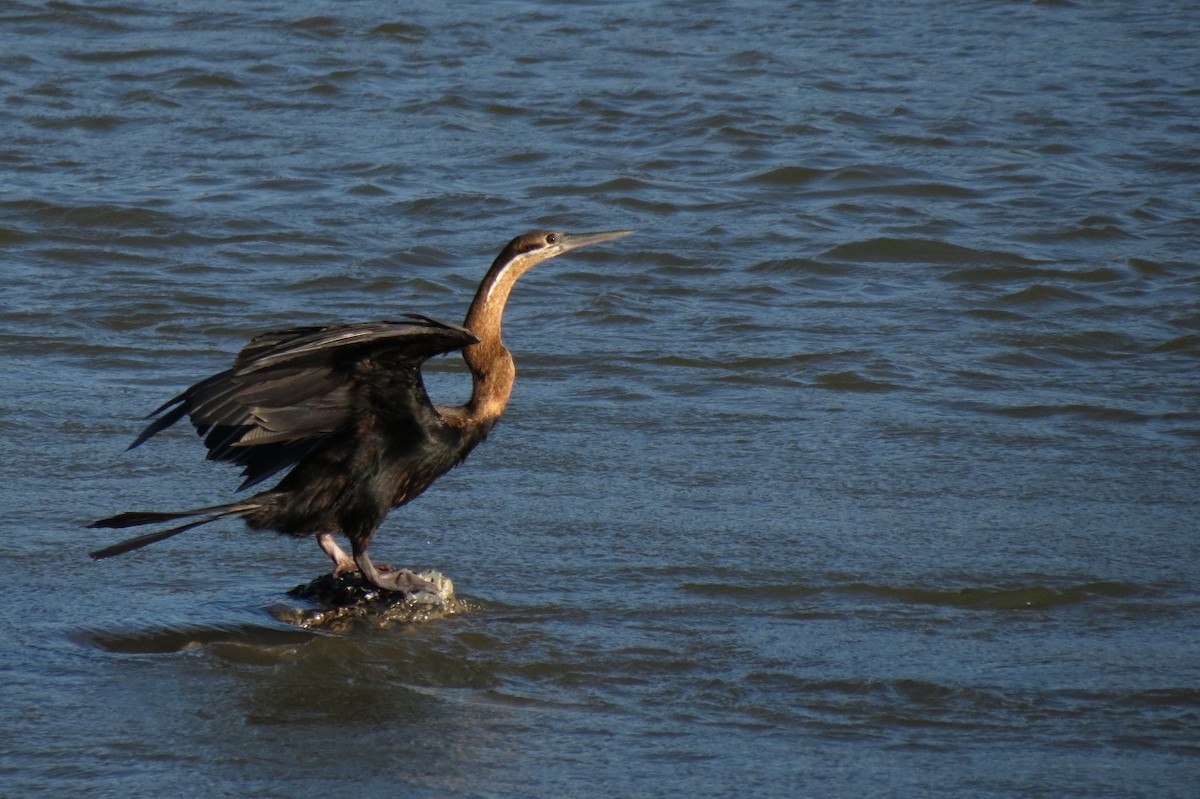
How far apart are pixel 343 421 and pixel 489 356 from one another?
0.59 m

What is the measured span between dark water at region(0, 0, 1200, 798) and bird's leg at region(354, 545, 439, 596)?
13 cm

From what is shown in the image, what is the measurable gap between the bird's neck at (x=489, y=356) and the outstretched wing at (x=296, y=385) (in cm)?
34

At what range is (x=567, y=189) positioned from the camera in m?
11.0

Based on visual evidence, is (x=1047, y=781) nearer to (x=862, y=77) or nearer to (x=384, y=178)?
(x=384, y=178)

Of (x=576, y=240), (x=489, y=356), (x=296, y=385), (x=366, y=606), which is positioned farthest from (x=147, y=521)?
(x=576, y=240)

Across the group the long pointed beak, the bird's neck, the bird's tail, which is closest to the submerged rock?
the bird's tail

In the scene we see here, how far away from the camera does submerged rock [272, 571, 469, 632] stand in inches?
215

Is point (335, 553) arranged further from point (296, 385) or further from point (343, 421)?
point (296, 385)

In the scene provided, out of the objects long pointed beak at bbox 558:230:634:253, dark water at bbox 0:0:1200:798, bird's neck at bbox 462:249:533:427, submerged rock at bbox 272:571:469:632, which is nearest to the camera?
dark water at bbox 0:0:1200:798

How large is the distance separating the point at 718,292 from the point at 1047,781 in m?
5.00

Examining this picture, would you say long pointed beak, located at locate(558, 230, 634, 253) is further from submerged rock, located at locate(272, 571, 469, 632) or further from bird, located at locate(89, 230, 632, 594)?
submerged rock, located at locate(272, 571, 469, 632)

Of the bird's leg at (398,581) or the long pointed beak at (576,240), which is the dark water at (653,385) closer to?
the bird's leg at (398,581)

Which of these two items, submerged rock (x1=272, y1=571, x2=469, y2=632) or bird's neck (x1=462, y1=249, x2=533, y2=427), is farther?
bird's neck (x1=462, y1=249, x2=533, y2=427)

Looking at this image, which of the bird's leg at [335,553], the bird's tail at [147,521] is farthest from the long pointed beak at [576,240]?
the bird's tail at [147,521]
